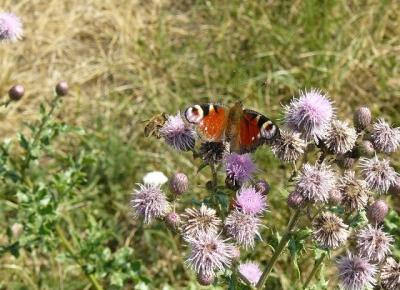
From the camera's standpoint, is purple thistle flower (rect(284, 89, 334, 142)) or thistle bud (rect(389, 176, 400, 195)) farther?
thistle bud (rect(389, 176, 400, 195))

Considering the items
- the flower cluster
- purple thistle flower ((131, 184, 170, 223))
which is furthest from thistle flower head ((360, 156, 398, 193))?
purple thistle flower ((131, 184, 170, 223))

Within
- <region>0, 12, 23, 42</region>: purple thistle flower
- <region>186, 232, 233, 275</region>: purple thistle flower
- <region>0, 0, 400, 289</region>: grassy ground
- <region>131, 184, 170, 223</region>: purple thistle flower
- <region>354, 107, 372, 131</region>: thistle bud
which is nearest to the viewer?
<region>186, 232, 233, 275</region>: purple thistle flower

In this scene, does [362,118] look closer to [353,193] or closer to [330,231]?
[353,193]

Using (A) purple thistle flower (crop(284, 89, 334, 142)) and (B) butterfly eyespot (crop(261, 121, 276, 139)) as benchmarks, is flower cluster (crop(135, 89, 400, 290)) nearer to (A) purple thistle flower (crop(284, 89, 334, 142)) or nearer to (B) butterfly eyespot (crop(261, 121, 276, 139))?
(A) purple thistle flower (crop(284, 89, 334, 142))

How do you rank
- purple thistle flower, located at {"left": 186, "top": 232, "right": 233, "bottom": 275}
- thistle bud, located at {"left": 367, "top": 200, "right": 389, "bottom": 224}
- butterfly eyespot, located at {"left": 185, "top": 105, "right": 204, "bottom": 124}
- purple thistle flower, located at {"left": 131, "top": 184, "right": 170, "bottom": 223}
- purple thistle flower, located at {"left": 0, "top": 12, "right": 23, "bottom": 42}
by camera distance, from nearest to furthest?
1. purple thistle flower, located at {"left": 186, "top": 232, "right": 233, "bottom": 275}
2. butterfly eyespot, located at {"left": 185, "top": 105, "right": 204, "bottom": 124}
3. thistle bud, located at {"left": 367, "top": 200, "right": 389, "bottom": 224}
4. purple thistle flower, located at {"left": 131, "top": 184, "right": 170, "bottom": 223}
5. purple thistle flower, located at {"left": 0, "top": 12, "right": 23, "bottom": 42}

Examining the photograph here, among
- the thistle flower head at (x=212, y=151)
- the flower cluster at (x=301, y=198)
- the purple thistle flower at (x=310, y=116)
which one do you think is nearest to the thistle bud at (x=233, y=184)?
the flower cluster at (x=301, y=198)

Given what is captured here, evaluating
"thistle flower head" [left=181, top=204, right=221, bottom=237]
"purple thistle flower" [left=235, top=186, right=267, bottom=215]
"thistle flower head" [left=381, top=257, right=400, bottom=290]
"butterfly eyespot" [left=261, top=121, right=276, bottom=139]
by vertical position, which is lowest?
"thistle flower head" [left=381, top=257, right=400, bottom=290]
